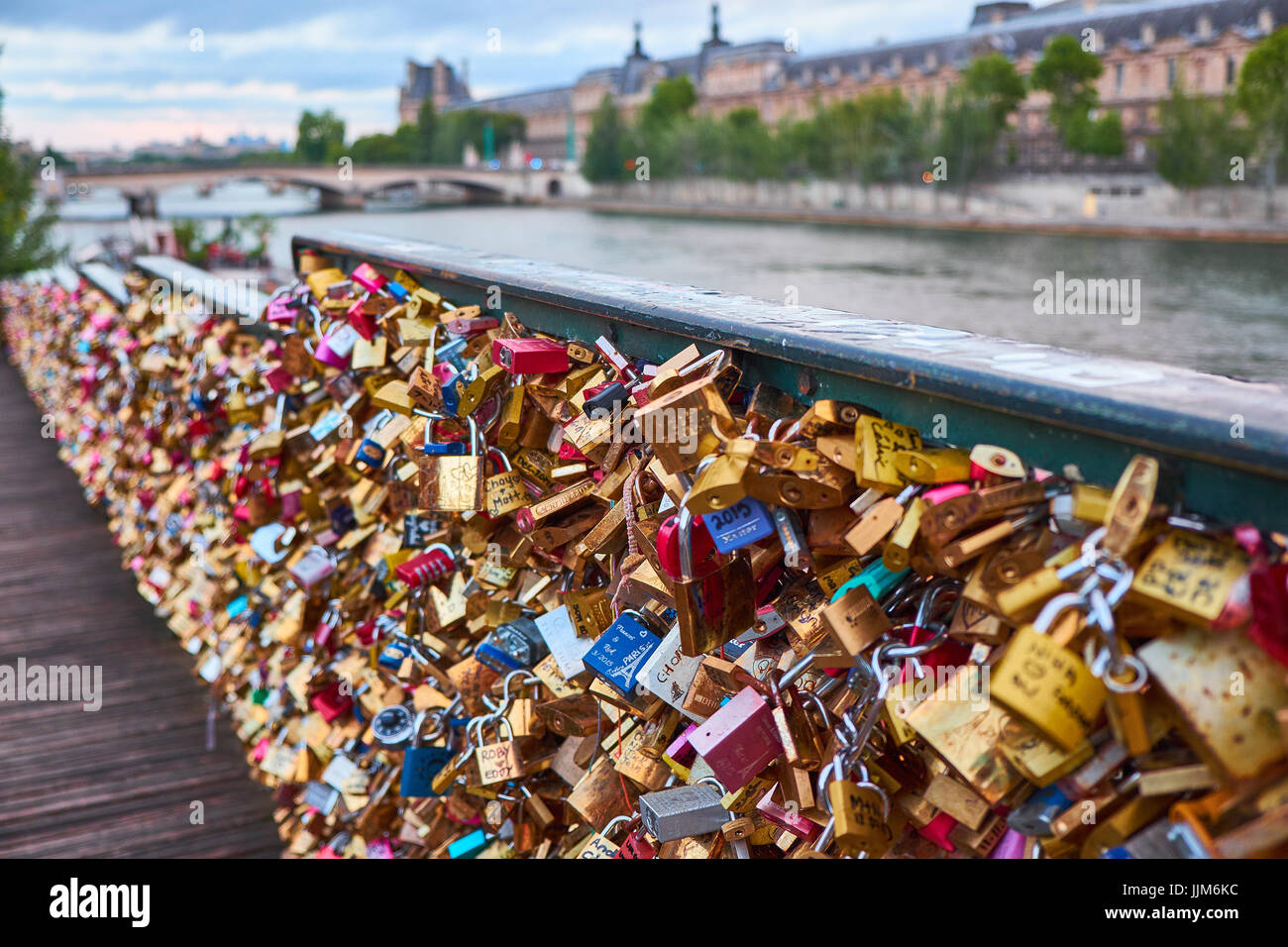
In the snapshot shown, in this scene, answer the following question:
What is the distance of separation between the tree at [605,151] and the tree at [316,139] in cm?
2135

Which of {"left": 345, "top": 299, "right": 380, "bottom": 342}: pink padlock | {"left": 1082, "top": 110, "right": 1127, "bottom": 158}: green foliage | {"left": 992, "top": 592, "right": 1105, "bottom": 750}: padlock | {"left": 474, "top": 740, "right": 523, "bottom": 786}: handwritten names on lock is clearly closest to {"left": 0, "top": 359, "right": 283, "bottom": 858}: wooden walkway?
{"left": 474, "top": 740, "right": 523, "bottom": 786}: handwritten names on lock

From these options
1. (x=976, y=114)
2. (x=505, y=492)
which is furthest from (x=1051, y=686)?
(x=976, y=114)

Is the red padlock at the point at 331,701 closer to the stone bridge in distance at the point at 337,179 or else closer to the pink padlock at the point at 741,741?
the pink padlock at the point at 741,741

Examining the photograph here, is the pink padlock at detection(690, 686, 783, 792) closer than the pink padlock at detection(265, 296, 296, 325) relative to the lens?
Yes

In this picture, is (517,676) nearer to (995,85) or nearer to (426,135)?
(995,85)

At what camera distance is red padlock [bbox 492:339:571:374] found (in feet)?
5.50

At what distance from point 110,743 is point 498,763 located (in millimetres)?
2036

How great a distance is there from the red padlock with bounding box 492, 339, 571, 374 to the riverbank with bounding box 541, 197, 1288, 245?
43.7 metres

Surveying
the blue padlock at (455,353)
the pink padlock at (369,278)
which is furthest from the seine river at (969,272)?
the blue padlock at (455,353)

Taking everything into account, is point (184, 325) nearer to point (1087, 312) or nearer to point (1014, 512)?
point (1014, 512)

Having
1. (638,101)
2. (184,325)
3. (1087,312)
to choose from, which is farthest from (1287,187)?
(638,101)

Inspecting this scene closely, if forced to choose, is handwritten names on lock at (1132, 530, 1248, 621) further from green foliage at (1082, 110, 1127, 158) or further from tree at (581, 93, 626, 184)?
tree at (581, 93, 626, 184)
